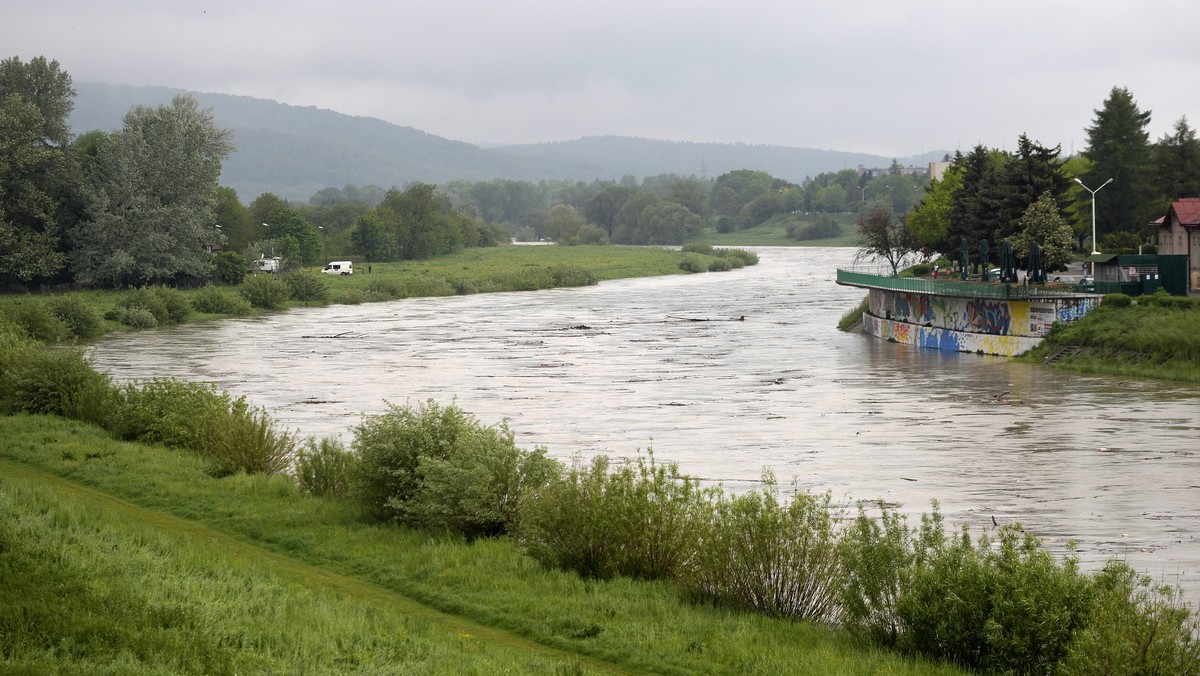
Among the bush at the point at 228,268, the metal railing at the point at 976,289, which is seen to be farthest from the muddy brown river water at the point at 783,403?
the bush at the point at 228,268

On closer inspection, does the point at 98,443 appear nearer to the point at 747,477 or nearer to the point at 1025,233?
the point at 747,477

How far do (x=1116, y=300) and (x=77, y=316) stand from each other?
62.1 metres

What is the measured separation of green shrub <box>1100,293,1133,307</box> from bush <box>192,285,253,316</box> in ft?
228

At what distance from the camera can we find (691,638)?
14.7 m

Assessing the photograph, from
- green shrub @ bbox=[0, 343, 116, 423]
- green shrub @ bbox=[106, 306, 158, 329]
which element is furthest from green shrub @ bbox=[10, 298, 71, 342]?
green shrub @ bbox=[0, 343, 116, 423]

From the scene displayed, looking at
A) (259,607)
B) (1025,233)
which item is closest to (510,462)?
(259,607)

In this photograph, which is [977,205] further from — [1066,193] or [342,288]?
[342,288]

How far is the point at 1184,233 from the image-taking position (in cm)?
6131

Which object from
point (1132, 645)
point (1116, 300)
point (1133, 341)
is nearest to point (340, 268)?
point (1116, 300)

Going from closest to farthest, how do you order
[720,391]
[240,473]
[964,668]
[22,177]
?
[964,668] < [240,473] < [720,391] < [22,177]

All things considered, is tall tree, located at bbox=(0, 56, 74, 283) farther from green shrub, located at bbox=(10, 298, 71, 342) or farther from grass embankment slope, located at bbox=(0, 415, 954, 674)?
grass embankment slope, located at bbox=(0, 415, 954, 674)

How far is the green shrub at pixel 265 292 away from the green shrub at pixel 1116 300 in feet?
237

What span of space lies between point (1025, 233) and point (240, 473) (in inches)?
2071

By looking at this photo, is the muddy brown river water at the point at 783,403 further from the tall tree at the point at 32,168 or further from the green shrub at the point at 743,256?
the green shrub at the point at 743,256
